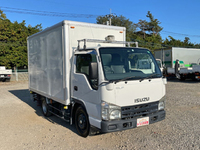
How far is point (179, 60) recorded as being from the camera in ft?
69.0

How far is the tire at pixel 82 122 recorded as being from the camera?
4.54 m

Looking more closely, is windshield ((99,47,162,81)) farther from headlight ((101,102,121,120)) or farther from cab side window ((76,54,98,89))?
headlight ((101,102,121,120))

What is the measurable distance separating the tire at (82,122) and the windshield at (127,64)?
124cm

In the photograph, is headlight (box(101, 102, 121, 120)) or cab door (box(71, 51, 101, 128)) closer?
headlight (box(101, 102, 121, 120))

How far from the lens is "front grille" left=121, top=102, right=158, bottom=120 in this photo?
13.2ft

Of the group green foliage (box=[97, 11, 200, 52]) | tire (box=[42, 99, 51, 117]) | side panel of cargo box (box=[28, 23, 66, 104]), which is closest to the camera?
side panel of cargo box (box=[28, 23, 66, 104])

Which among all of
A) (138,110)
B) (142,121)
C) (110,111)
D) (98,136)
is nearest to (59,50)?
(110,111)

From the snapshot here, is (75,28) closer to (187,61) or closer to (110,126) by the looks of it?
(110,126)

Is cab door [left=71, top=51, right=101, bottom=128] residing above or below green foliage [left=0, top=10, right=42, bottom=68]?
below

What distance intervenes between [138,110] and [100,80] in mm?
1096

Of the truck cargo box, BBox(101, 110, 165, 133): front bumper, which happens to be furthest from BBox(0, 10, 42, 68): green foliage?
BBox(101, 110, 165, 133): front bumper

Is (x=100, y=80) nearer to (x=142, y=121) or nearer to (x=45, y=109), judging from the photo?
(x=142, y=121)

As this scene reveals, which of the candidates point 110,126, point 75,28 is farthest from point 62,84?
point 110,126

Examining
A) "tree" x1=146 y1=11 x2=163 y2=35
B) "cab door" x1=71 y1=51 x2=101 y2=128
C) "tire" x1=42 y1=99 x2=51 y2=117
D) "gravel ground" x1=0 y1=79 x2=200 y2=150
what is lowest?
"gravel ground" x1=0 y1=79 x2=200 y2=150
